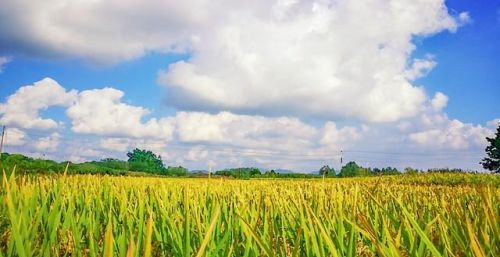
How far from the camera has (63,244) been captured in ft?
9.51

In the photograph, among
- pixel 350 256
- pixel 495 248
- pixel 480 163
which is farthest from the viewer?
pixel 480 163

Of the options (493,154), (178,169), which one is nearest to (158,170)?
(178,169)

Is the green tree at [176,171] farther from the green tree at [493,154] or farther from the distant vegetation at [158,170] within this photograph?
the green tree at [493,154]

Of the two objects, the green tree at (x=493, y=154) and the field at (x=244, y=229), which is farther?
the green tree at (x=493, y=154)

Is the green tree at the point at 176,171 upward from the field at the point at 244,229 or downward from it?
A: upward

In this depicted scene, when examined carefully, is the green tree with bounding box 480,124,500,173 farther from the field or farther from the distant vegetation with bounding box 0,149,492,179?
the field

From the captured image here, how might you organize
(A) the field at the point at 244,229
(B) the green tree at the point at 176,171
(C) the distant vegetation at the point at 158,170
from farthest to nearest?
(B) the green tree at the point at 176,171
(C) the distant vegetation at the point at 158,170
(A) the field at the point at 244,229

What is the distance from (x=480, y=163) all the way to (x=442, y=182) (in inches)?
1505

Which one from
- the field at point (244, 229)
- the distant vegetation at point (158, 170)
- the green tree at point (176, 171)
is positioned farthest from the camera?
the green tree at point (176, 171)

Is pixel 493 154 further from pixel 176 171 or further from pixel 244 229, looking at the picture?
pixel 244 229

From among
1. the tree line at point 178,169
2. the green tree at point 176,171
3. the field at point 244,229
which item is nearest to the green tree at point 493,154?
the tree line at point 178,169

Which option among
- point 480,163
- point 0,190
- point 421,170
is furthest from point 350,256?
point 480,163

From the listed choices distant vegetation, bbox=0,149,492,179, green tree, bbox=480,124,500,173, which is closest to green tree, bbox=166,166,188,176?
distant vegetation, bbox=0,149,492,179

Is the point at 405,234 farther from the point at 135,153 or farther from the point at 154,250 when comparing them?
the point at 135,153
